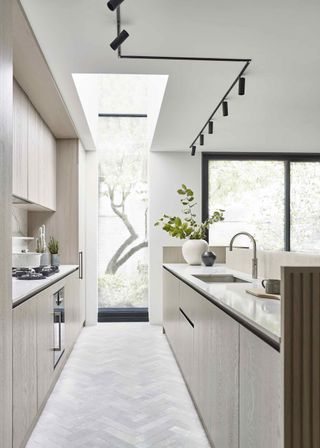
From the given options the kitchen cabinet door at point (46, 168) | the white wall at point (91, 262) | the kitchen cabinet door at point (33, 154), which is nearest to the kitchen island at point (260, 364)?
the kitchen cabinet door at point (33, 154)

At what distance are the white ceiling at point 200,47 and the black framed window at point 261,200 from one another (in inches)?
70.2

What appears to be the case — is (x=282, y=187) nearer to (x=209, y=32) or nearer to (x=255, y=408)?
(x=209, y=32)

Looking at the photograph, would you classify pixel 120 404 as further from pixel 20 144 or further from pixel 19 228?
pixel 19 228

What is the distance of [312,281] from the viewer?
1.17 metres

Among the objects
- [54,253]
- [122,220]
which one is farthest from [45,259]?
[122,220]

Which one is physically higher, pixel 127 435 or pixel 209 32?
pixel 209 32

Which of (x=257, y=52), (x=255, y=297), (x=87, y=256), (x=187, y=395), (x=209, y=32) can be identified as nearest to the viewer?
(x=255, y=297)

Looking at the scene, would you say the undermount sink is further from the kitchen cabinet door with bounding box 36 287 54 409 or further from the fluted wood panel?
the fluted wood panel

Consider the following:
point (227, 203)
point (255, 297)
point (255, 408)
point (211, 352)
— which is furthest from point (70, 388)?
point (227, 203)

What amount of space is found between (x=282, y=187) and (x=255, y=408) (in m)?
4.79

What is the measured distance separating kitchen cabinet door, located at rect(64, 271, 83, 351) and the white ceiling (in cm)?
159

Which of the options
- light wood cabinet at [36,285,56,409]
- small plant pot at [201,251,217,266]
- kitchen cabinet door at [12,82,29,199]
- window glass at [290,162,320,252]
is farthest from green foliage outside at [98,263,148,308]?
light wood cabinet at [36,285,56,409]

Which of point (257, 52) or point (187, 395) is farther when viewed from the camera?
point (187, 395)

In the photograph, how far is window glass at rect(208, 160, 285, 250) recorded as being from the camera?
19.2 feet
